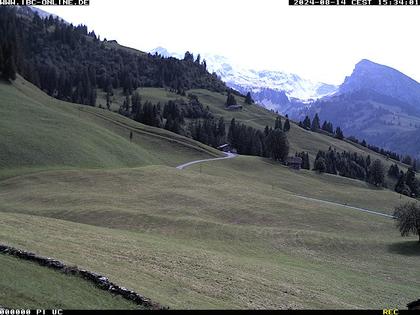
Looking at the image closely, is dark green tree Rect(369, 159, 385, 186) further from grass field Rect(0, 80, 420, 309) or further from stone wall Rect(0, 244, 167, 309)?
stone wall Rect(0, 244, 167, 309)

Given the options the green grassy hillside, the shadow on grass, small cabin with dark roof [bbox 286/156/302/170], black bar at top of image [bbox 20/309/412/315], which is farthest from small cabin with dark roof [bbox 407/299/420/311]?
small cabin with dark roof [bbox 286/156/302/170]

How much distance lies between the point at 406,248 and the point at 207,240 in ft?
101

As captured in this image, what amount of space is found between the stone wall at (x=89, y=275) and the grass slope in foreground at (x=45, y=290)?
328mm

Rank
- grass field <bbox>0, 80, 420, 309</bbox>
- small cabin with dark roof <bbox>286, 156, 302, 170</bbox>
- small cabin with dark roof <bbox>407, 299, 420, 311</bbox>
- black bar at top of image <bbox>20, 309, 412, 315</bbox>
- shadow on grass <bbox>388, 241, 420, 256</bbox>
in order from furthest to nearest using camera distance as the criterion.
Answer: small cabin with dark roof <bbox>286, 156, 302, 170</bbox>, shadow on grass <bbox>388, 241, 420, 256</bbox>, grass field <bbox>0, 80, 420, 309</bbox>, small cabin with dark roof <bbox>407, 299, 420, 311</bbox>, black bar at top of image <bbox>20, 309, 412, 315</bbox>

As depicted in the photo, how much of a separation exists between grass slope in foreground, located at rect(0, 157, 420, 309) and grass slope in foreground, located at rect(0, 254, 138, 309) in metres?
→ 2.22

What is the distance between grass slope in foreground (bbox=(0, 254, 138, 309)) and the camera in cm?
1967

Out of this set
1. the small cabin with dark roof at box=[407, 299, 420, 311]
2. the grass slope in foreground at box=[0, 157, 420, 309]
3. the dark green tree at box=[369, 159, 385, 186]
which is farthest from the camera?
the dark green tree at box=[369, 159, 385, 186]

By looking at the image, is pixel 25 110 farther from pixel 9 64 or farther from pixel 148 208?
pixel 148 208

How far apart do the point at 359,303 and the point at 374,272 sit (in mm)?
18070

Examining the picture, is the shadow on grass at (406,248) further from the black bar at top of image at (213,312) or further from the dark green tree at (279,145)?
the dark green tree at (279,145)

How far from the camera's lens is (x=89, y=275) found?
78.3 feet

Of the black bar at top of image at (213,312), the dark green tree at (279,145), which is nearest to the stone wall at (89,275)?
the black bar at top of image at (213,312)

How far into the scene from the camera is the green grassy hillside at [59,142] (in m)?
88.2

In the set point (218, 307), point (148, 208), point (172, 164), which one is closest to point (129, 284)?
point (218, 307)
